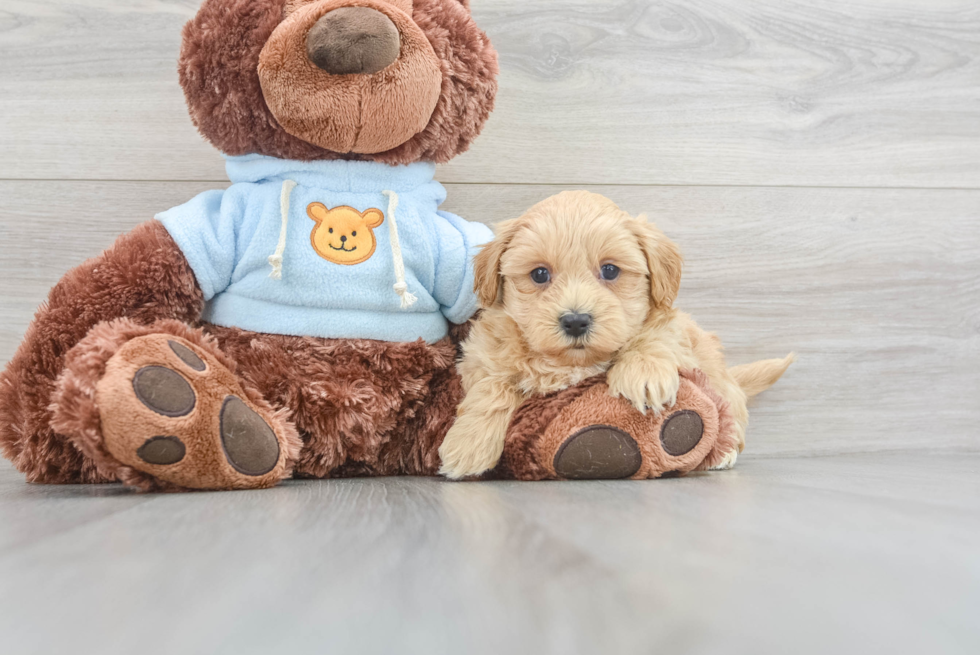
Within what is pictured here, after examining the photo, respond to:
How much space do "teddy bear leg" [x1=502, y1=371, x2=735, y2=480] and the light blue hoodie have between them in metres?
0.22

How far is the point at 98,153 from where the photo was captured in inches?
44.4

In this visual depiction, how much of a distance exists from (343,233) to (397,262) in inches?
3.1

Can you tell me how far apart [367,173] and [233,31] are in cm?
23

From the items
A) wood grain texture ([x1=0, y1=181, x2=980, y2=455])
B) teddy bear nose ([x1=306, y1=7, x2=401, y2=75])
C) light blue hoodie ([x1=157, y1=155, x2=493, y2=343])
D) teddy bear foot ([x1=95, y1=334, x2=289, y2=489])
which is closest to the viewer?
teddy bear foot ([x1=95, y1=334, x2=289, y2=489])

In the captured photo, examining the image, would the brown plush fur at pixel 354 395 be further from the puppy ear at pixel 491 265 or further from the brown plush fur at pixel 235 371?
the puppy ear at pixel 491 265

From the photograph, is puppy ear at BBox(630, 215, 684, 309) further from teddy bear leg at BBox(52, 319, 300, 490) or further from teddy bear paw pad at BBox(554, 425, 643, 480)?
teddy bear leg at BBox(52, 319, 300, 490)

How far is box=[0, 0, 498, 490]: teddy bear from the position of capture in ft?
2.60

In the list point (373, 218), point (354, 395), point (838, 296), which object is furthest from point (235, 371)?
point (838, 296)

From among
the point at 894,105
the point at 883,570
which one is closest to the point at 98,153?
the point at 883,570

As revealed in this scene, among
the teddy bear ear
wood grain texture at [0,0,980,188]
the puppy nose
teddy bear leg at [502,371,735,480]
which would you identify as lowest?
teddy bear leg at [502,371,735,480]

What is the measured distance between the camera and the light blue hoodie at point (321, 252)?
88cm

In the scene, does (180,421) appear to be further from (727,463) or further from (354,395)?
(727,463)

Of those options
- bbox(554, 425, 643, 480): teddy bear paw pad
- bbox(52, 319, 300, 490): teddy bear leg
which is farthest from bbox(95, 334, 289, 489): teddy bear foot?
bbox(554, 425, 643, 480): teddy bear paw pad

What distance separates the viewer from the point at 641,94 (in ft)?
3.97
